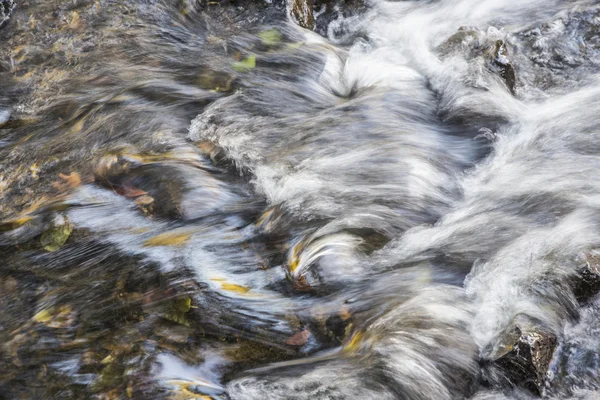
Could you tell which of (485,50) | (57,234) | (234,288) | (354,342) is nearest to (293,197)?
(234,288)

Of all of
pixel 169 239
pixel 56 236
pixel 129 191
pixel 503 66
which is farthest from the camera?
pixel 503 66

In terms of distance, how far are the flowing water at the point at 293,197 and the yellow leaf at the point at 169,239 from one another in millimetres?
16

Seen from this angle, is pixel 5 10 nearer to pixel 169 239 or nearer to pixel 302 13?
pixel 302 13

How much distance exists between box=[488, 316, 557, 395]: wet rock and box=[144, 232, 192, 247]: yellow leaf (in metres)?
2.24

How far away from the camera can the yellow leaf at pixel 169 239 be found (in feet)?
13.9

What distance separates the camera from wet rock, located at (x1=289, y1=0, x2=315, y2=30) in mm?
6902

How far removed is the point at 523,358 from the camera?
9.75 ft

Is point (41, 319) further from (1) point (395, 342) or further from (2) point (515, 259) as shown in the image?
(2) point (515, 259)

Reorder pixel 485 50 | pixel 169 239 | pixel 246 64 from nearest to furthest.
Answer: pixel 169 239 → pixel 485 50 → pixel 246 64

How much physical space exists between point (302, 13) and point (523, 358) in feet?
16.7

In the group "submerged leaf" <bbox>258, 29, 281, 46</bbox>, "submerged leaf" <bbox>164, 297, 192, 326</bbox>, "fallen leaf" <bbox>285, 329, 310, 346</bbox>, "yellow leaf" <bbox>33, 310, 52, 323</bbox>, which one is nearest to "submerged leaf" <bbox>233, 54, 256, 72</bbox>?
"submerged leaf" <bbox>258, 29, 281, 46</bbox>

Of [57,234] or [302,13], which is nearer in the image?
[57,234]

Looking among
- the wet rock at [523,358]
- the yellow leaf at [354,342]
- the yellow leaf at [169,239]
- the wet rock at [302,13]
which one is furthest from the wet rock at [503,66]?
Answer: the yellow leaf at [169,239]

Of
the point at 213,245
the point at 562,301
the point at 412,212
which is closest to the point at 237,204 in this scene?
the point at 213,245
